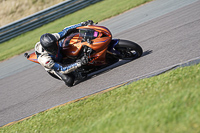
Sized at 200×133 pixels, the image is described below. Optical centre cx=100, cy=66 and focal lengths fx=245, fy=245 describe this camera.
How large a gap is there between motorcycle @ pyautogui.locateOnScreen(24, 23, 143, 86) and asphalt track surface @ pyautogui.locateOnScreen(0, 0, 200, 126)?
30cm

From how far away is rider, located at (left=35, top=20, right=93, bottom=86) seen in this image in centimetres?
622

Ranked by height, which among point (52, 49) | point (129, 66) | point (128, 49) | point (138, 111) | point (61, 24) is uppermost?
point (138, 111)

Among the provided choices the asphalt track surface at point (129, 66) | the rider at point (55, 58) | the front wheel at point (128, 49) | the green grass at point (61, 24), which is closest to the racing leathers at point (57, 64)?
the rider at point (55, 58)

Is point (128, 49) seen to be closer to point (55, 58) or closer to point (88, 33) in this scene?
point (88, 33)

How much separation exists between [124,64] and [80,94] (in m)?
1.51

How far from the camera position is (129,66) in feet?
21.5

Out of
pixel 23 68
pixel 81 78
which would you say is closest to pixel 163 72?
pixel 81 78

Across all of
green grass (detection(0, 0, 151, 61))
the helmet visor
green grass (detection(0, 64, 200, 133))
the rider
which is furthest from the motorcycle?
green grass (detection(0, 0, 151, 61))

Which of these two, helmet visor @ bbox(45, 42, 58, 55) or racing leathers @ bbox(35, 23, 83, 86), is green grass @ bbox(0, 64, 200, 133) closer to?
racing leathers @ bbox(35, 23, 83, 86)

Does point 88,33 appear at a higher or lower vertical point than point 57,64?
higher

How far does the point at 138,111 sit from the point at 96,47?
2912 millimetres

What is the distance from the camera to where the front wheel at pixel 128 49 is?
6.37 m

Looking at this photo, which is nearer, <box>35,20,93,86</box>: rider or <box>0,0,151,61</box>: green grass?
<box>35,20,93,86</box>: rider

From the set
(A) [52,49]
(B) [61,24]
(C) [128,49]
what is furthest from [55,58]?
(B) [61,24]
